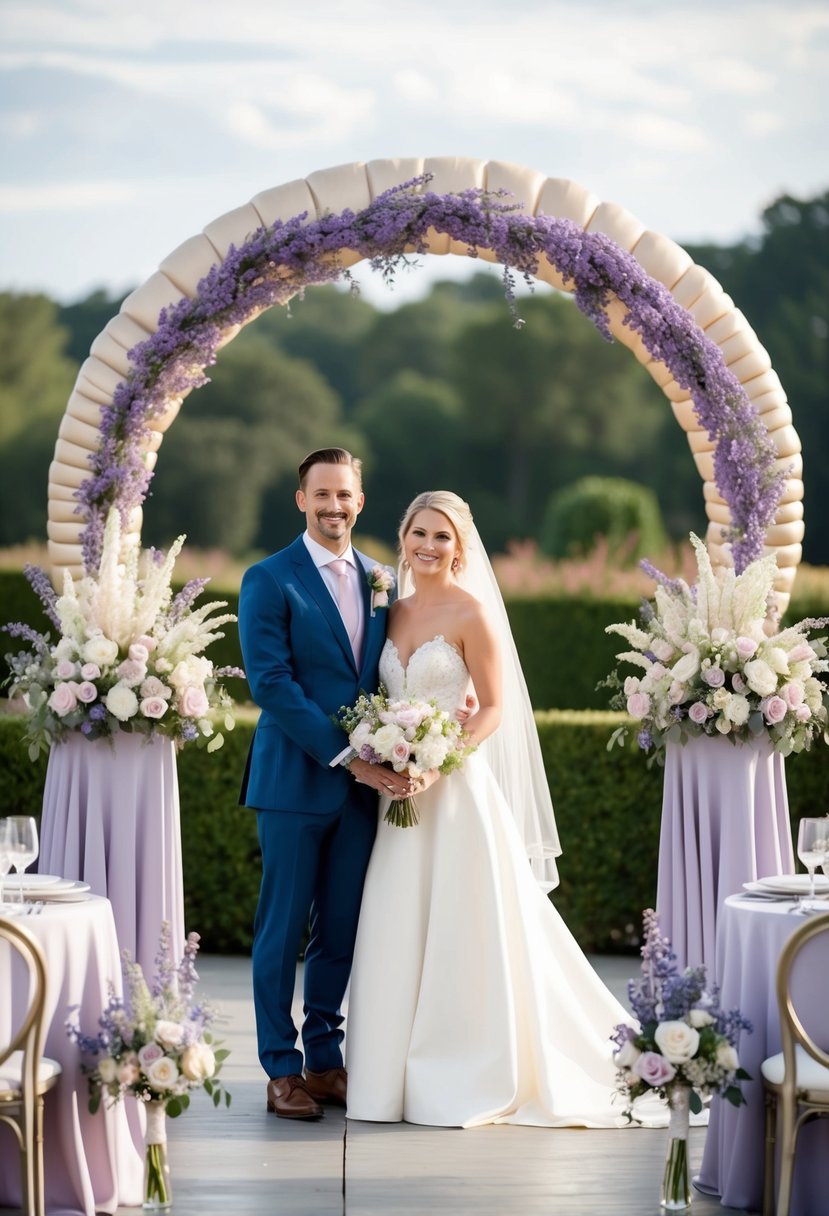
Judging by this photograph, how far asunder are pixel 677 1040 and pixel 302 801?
1536 mm

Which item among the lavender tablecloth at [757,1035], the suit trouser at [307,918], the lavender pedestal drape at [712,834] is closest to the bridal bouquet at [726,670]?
the lavender pedestal drape at [712,834]

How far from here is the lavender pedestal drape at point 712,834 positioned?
5.64 m

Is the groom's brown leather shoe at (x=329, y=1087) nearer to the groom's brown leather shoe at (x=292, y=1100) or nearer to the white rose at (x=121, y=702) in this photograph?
the groom's brown leather shoe at (x=292, y=1100)

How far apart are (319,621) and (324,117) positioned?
93.8 feet

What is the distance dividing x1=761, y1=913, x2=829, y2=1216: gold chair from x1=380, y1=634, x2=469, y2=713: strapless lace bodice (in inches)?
64.0

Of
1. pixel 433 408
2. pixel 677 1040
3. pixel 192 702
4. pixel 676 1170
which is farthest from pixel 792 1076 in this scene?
pixel 433 408

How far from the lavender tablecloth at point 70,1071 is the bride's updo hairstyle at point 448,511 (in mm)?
1764

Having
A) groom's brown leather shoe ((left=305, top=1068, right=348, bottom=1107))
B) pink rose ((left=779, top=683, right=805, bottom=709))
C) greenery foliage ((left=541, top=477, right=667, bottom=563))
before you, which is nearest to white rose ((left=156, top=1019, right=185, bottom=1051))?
groom's brown leather shoe ((left=305, top=1068, right=348, bottom=1107))

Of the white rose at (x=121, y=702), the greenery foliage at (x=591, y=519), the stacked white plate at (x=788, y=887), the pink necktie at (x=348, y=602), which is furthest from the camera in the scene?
the greenery foliage at (x=591, y=519)

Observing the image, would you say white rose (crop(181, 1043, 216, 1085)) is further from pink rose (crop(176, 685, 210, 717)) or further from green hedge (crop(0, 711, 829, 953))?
green hedge (crop(0, 711, 829, 953))

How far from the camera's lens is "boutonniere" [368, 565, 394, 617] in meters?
5.14

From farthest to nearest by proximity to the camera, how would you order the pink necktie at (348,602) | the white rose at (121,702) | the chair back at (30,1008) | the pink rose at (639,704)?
the pink rose at (639,704), the white rose at (121,702), the pink necktie at (348,602), the chair back at (30,1008)

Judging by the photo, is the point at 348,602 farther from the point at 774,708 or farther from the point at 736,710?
the point at 774,708

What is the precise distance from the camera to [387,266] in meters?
5.82
